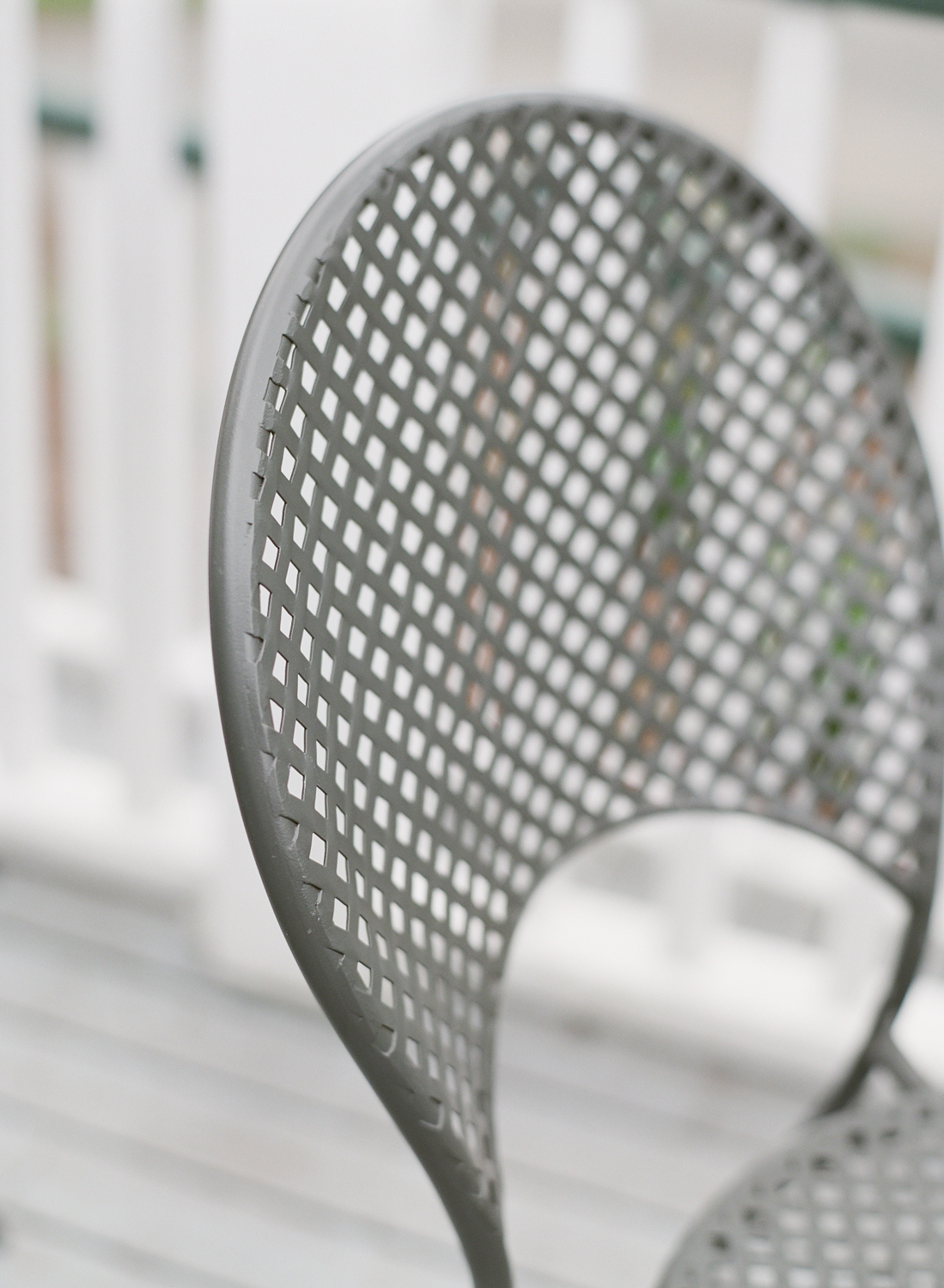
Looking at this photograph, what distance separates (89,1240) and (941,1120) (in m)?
0.86

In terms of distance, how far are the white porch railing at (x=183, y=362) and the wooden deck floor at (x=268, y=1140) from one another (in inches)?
3.6

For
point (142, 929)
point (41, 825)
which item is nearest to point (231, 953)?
point (142, 929)

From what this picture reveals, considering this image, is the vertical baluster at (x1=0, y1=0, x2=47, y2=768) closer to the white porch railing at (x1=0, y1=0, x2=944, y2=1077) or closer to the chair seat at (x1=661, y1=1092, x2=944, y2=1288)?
the white porch railing at (x1=0, y1=0, x2=944, y2=1077)

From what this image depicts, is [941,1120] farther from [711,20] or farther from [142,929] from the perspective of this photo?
[711,20]

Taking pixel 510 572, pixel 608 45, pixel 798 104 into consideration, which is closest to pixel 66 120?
pixel 608 45

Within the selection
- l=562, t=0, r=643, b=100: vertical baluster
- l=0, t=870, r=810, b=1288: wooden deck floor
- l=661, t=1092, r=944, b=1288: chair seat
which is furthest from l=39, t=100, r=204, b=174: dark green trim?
l=661, t=1092, r=944, b=1288: chair seat

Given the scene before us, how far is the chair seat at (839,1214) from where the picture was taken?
73 cm

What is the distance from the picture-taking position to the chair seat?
0.73 meters

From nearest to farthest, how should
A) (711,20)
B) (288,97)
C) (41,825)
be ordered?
(288,97)
(41,825)
(711,20)

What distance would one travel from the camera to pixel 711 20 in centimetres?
1373

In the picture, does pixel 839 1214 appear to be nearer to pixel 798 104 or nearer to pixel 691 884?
pixel 691 884

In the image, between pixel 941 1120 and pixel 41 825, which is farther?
pixel 41 825

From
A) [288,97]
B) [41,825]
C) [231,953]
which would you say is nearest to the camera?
[288,97]

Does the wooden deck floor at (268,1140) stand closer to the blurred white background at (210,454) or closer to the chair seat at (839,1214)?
the blurred white background at (210,454)
